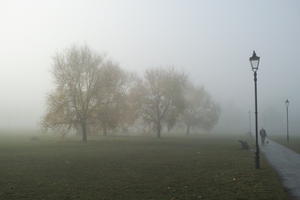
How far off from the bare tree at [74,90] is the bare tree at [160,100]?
47.5 feet

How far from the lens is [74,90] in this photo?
1656 inches

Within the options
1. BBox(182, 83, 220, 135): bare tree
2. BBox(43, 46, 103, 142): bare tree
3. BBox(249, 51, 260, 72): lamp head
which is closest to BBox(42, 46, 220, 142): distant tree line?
BBox(43, 46, 103, 142): bare tree

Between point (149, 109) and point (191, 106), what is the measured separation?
73.7 feet

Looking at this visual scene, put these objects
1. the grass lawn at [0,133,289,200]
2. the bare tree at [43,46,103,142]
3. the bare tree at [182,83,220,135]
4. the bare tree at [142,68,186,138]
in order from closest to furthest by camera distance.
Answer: the grass lawn at [0,133,289,200] < the bare tree at [43,46,103,142] < the bare tree at [142,68,186,138] < the bare tree at [182,83,220,135]

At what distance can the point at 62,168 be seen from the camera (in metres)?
16.7

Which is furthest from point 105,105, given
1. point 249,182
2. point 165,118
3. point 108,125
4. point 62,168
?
point 249,182

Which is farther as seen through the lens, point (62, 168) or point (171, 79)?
point (171, 79)

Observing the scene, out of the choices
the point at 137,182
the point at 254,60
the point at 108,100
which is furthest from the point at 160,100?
the point at 137,182

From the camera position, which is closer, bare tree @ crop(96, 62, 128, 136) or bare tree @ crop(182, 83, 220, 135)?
bare tree @ crop(96, 62, 128, 136)

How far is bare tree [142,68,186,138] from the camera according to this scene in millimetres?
56031

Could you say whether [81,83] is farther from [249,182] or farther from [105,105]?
[249,182]

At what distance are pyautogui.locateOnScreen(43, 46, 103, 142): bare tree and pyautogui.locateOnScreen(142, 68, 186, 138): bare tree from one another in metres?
14.5

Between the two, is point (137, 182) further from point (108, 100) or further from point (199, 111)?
point (199, 111)

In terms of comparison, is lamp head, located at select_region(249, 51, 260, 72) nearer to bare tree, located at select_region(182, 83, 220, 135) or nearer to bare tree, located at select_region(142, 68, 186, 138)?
bare tree, located at select_region(142, 68, 186, 138)
